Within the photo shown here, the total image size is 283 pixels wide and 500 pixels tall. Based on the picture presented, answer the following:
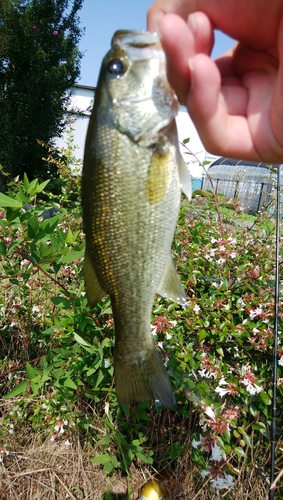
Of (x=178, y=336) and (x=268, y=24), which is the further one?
(x=178, y=336)

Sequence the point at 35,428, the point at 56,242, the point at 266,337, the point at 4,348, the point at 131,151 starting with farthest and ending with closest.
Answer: the point at 4,348, the point at 35,428, the point at 266,337, the point at 56,242, the point at 131,151

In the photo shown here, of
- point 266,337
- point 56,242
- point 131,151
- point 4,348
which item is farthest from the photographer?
point 4,348

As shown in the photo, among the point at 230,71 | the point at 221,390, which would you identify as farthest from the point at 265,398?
the point at 230,71

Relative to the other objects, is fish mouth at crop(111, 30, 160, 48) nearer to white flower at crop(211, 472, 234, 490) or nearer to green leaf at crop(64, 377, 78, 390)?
green leaf at crop(64, 377, 78, 390)

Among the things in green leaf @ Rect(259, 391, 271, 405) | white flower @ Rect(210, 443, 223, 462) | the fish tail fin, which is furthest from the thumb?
white flower @ Rect(210, 443, 223, 462)

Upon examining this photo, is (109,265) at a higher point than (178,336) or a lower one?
higher

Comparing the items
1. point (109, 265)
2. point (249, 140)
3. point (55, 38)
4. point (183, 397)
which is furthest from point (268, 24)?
point (55, 38)

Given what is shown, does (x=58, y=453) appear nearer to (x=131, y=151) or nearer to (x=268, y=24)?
(x=131, y=151)
